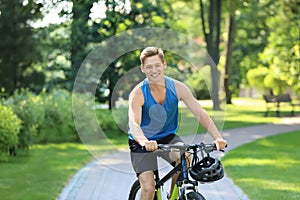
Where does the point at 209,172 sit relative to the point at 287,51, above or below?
below

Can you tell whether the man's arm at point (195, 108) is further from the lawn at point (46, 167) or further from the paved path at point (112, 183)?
the lawn at point (46, 167)

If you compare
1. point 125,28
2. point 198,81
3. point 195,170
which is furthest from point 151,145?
point 198,81

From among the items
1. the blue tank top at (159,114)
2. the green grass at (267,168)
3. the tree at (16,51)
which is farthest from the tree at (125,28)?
the blue tank top at (159,114)

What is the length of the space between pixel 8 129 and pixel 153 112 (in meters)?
7.69

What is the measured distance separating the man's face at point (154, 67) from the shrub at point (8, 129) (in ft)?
25.3

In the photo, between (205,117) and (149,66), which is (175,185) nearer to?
(205,117)

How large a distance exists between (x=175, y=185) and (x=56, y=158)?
8.45 metres

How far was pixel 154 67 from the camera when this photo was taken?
4.92 m

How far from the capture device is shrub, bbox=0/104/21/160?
12.1 metres

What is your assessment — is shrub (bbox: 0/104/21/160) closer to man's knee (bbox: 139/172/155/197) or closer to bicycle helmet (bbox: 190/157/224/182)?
man's knee (bbox: 139/172/155/197)

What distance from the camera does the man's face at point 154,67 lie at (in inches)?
193

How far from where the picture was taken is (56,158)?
13.4 m

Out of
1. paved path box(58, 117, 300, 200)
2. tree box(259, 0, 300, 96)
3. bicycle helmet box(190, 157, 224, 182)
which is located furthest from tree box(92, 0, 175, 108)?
bicycle helmet box(190, 157, 224, 182)

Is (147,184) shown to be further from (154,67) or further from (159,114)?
(154,67)
